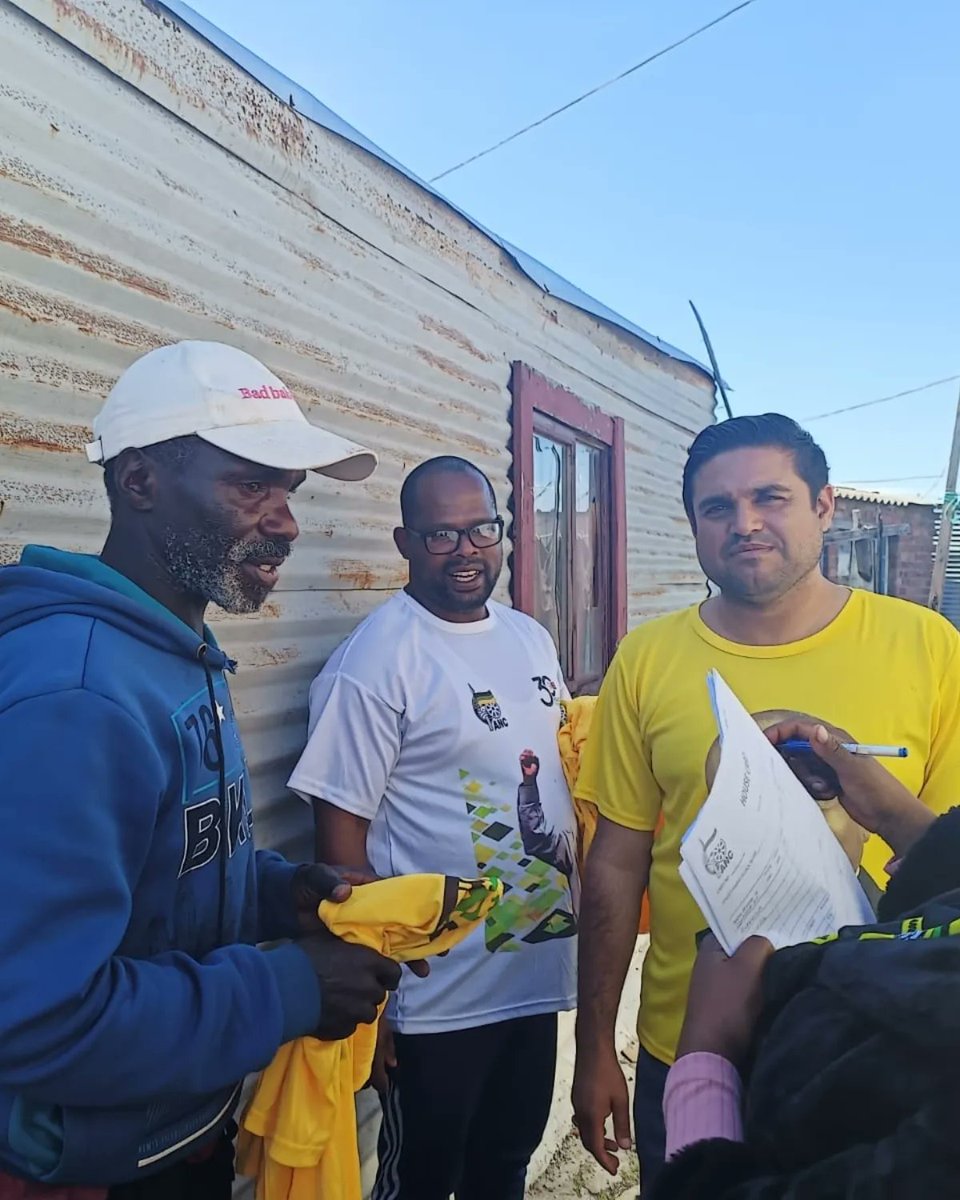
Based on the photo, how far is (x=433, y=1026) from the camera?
2.10 metres

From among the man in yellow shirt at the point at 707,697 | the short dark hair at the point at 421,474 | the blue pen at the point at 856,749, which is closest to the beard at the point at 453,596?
the short dark hair at the point at 421,474

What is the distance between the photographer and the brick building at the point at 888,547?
1557 cm

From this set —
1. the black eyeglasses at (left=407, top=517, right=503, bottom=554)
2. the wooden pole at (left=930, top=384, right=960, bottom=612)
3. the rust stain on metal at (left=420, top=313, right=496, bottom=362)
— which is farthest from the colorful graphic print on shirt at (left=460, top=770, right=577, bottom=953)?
the wooden pole at (left=930, top=384, right=960, bottom=612)

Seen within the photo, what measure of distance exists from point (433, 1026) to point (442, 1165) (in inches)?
14.5

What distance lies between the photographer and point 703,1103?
3.09 ft

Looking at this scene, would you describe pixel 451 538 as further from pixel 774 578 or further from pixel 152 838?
pixel 152 838

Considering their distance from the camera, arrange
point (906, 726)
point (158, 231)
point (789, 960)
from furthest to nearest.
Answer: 1. point (158, 231)
2. point (906, 726)
3. point (789, 960)

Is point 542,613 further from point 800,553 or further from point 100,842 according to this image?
point 100,842

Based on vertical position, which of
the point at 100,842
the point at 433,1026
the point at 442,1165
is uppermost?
the point at 100,842

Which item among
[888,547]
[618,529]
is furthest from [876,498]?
[618,529]

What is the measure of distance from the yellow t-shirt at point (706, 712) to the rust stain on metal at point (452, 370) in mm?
1733

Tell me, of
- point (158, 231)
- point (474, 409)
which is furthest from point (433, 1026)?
point (474, 409)

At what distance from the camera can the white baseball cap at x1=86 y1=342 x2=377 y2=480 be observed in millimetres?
1411

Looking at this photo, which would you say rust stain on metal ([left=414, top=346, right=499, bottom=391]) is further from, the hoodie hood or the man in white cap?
the hoodie hood
